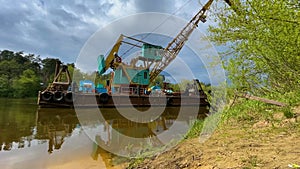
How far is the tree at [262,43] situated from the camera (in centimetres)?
180

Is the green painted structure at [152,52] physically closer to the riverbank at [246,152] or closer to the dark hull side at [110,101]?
the dark hull side at [110,101]

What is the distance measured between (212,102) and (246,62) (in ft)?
4.76

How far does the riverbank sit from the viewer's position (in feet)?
5.86

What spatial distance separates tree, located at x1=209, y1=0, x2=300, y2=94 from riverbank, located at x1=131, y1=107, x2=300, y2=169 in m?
0.57

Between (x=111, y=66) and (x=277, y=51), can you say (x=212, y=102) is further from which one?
(x=111, y=66)

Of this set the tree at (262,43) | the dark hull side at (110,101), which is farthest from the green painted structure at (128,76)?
the tree at (262,43)

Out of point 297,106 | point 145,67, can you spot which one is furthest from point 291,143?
point 145,67

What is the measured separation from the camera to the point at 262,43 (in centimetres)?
206

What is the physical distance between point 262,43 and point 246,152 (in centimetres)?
110

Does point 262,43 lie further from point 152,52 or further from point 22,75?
point 22,75

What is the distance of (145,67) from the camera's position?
14.6 metres

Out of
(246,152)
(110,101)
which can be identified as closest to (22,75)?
(110,101)

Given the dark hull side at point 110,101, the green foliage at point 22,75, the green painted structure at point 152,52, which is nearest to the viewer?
the dark hull side at point 110,101

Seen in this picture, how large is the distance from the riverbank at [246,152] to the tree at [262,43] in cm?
57
